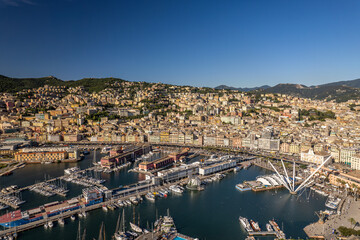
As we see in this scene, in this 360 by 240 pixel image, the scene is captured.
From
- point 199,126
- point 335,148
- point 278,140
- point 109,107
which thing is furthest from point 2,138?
point 335,148

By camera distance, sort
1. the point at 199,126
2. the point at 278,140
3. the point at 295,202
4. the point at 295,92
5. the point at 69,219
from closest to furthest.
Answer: the point at 69,219 → the point at 295,202 → the point at 278,140 → the point at 199,126 → the point at 295,92

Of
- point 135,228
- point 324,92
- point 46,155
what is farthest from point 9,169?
point 324,92

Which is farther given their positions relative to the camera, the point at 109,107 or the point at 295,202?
the point at 109,107

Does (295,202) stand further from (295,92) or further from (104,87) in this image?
(295,92)

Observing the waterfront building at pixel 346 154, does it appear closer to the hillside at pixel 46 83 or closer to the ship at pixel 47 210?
the ship at pixel 47 210

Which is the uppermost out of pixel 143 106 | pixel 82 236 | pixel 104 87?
pixel 104 87
